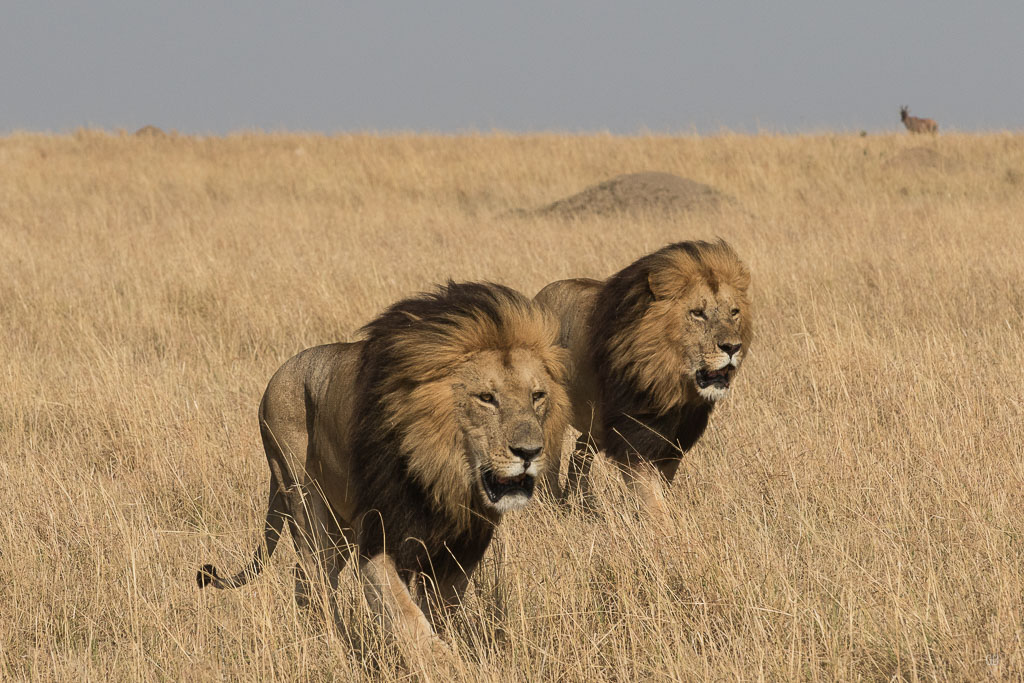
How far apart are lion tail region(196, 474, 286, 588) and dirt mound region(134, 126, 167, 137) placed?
23108 millimetres

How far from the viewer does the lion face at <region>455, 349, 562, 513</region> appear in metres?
3.17

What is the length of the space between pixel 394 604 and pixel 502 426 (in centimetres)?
69

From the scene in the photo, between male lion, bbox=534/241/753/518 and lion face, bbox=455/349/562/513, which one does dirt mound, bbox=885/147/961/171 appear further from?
lion face, bbox=455/349/562/513

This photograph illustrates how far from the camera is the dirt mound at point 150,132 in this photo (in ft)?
85.1

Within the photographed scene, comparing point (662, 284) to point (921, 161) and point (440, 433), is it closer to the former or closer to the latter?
point (440, 433)

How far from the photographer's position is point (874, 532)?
424 cm

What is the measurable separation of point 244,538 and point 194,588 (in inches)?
27.5

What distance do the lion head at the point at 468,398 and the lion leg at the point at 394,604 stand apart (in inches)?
11.3

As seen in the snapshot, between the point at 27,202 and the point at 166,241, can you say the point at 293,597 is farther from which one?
the point at 27,202

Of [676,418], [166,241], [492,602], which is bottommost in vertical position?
[492,602]

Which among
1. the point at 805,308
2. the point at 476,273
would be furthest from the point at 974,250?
the point at 476,273

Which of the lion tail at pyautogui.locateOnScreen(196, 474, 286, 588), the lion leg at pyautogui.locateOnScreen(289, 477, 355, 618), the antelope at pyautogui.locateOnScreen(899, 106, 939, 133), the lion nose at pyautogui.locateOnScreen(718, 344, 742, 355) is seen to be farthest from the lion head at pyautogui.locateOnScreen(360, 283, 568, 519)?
the antelope at pyautogui.locateOnScreen(899, 106, 939, 133)

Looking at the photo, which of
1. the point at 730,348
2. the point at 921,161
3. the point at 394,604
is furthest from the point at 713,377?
the point at 921,161

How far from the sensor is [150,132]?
88.2ft
